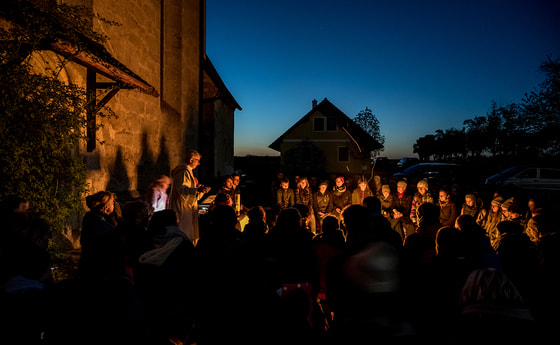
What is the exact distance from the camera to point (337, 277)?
1.79 m

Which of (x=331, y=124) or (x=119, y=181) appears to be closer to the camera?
(x=119, y=181)

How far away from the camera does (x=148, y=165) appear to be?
8469 mm

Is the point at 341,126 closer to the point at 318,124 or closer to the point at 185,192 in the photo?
the point at 318,124

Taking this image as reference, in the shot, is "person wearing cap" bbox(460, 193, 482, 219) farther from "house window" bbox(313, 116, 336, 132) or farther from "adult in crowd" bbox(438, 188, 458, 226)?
"house window" bbox(313, 116, 336, 132)

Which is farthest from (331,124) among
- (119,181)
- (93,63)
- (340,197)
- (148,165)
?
(93,63)

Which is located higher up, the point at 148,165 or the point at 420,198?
the point at 148,165

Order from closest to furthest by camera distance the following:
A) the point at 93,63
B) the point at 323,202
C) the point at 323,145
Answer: the point at 93,63, the point at 323,202, the point at 323,145

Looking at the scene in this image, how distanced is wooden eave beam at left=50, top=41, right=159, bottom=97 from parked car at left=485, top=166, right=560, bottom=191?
17743 millimetres

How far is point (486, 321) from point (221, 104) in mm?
19704

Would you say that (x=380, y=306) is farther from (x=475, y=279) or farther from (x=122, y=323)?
(x=122, y=323)

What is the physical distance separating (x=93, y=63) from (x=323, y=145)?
96.8ft

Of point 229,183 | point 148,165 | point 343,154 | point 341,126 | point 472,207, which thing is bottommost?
point 472,207

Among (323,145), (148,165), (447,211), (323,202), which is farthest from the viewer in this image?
(323,145)

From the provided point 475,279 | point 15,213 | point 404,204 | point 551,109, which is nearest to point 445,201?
point 404,204
